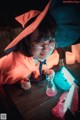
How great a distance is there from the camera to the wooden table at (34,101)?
1.12m

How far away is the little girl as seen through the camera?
117cm

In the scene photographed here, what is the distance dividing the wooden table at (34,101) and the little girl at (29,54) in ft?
0.15

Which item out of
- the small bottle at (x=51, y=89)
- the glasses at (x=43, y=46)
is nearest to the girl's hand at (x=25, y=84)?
the small bottle at (x=51, y=89)

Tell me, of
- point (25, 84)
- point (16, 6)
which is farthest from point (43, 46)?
point (16, 6)

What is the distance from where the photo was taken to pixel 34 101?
1.21 metres

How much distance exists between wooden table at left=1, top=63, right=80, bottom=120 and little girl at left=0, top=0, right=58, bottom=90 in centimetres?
5

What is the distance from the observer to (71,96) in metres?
1.08

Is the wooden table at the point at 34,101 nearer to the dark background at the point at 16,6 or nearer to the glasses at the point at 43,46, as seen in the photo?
the glasses at the point at 43,46

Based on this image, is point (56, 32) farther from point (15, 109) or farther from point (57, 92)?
point (15, 109)

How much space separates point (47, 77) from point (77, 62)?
0.32 m

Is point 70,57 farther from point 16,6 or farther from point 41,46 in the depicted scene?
point 16,6

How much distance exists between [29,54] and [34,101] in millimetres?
315

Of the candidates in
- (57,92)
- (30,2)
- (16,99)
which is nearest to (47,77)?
(57,92)

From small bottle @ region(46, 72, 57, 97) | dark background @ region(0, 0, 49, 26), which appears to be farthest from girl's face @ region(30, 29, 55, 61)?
dark background @ region(0, 0, 49, 26)
